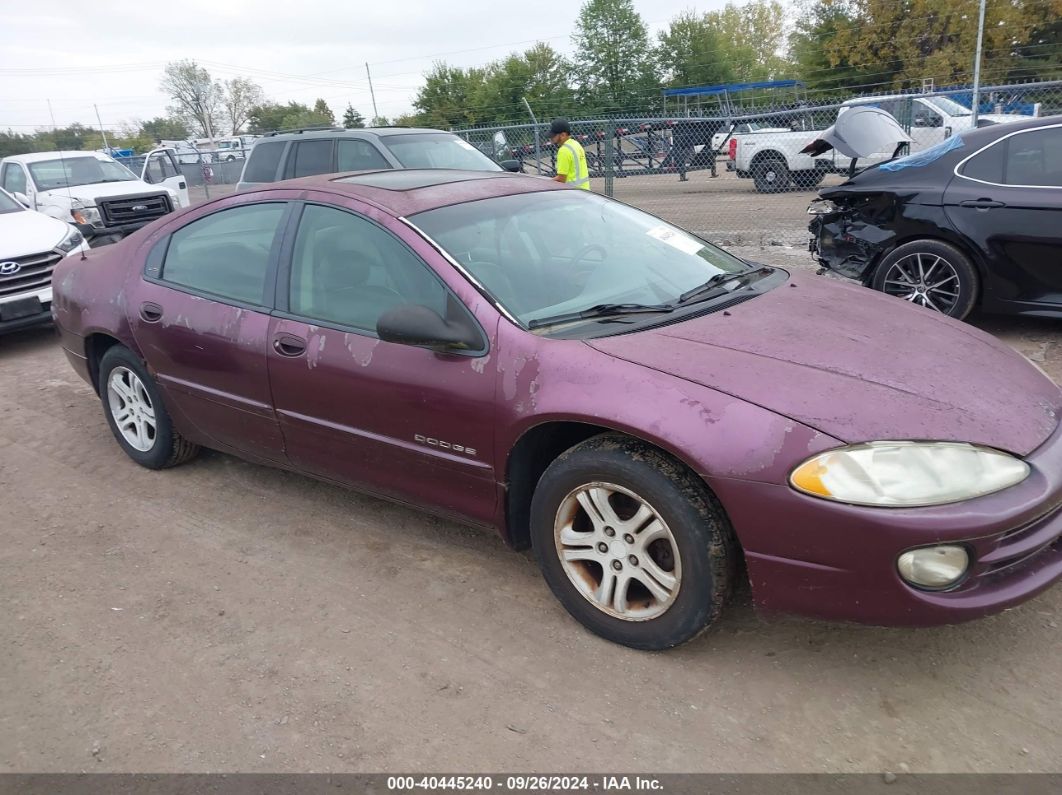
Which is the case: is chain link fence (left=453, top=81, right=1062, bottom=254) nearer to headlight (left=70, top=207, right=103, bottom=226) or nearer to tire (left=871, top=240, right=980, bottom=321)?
tire (left=871, top=240, right=980, bottom=321)

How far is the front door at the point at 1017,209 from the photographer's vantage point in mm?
5250

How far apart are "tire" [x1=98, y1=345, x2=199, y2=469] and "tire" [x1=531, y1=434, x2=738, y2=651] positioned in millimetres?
2406

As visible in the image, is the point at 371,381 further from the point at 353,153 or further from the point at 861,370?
the point at 353,153

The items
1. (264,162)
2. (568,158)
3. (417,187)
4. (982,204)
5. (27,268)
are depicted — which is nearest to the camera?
(417,187)

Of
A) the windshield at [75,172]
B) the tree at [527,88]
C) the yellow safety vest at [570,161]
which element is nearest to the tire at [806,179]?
the yellow safety vest at [570,161]

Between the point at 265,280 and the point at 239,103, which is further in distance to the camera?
the point at 239,103

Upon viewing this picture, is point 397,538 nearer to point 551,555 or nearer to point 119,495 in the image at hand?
point 551,555

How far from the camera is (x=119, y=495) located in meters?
4.14

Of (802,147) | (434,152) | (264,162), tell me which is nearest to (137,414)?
(434,152)

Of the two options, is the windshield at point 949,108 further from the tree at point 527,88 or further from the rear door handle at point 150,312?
the tree at point 527,88

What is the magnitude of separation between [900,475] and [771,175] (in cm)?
1620

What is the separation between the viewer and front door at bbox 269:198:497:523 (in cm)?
289

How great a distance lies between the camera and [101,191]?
1157cm

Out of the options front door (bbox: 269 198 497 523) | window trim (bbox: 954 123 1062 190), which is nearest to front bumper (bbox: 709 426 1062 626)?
front door (bbox: 269 198 497 523)
